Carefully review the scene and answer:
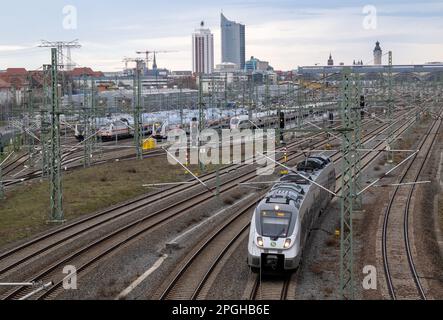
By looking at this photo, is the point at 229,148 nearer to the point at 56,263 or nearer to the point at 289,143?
the point at 289,143

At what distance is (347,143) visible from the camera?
1502cm

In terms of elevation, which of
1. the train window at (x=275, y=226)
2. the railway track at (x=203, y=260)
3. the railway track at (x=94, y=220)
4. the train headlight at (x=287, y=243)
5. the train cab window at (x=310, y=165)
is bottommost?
the railway track at (x=203, y=260)

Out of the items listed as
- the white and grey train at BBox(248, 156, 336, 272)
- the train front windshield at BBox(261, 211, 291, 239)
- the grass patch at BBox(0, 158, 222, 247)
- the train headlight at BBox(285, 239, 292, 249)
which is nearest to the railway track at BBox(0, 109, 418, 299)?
the grass patch at BBox(0, 158, 222, 247)

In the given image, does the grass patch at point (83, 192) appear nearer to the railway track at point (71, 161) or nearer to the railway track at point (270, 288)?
the railway track at point (71, 161)

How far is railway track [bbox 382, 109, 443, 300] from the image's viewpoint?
1571 cm

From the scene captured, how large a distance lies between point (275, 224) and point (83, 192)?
56.7 feet

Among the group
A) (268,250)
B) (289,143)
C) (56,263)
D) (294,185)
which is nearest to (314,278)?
(268,250)

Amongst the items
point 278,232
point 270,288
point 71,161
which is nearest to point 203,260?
point 270,288

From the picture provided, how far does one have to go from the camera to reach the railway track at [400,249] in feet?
51.5

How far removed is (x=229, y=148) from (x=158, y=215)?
79.8 ft

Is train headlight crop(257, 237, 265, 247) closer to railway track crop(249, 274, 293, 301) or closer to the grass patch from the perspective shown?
railway track crop(249, 274, 293, 301)

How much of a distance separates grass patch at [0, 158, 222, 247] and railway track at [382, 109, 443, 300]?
1303 centimetres

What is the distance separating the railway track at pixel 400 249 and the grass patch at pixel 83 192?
13.0 metres

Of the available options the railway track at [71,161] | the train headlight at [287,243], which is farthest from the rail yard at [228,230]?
the railway track at [71,161]
